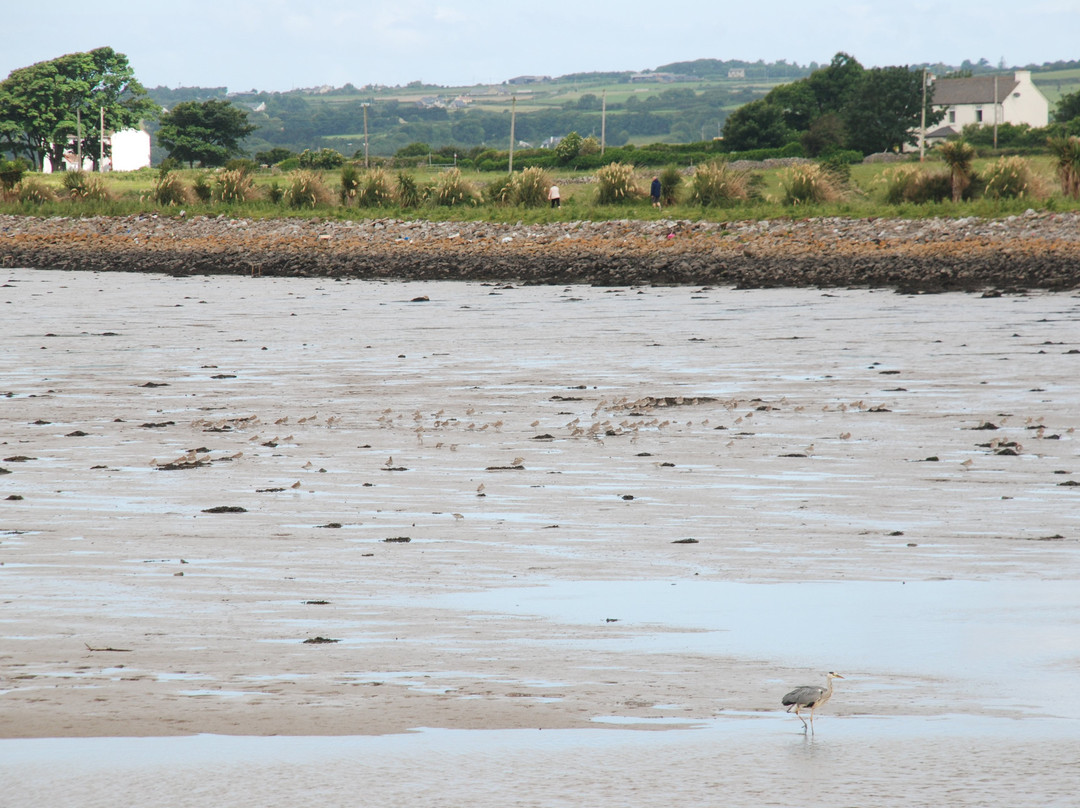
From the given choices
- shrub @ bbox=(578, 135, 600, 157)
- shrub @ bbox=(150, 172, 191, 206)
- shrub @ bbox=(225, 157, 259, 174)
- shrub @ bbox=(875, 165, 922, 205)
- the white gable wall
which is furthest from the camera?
the white gable wall

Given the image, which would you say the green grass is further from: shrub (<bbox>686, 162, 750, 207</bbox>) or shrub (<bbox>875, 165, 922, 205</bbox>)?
shrub (<bbox>686, 162, 750, 207</bbox>)

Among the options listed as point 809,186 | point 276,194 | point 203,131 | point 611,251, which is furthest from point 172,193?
point 203,131

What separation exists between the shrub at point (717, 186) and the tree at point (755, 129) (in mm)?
41267

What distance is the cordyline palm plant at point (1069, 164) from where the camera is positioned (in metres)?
34.3

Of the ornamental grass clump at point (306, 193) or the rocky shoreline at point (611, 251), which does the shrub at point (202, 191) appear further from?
the ornamental grass clump at point (306, 193)

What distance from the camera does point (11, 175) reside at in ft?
173

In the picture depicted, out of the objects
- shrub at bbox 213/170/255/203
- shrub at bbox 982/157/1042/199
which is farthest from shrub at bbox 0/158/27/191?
shrub at bbox 982/157/1042/199

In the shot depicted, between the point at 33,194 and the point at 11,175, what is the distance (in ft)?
8.90

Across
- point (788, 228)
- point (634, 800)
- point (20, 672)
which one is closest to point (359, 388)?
point (20, 672)

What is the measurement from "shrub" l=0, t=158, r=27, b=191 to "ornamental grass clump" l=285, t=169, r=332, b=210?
45.1 feet

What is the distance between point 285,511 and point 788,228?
27.6 meters

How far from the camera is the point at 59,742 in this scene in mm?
4297

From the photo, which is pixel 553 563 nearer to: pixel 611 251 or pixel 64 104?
pixel 611 251

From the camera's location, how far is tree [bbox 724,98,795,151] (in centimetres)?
7975
